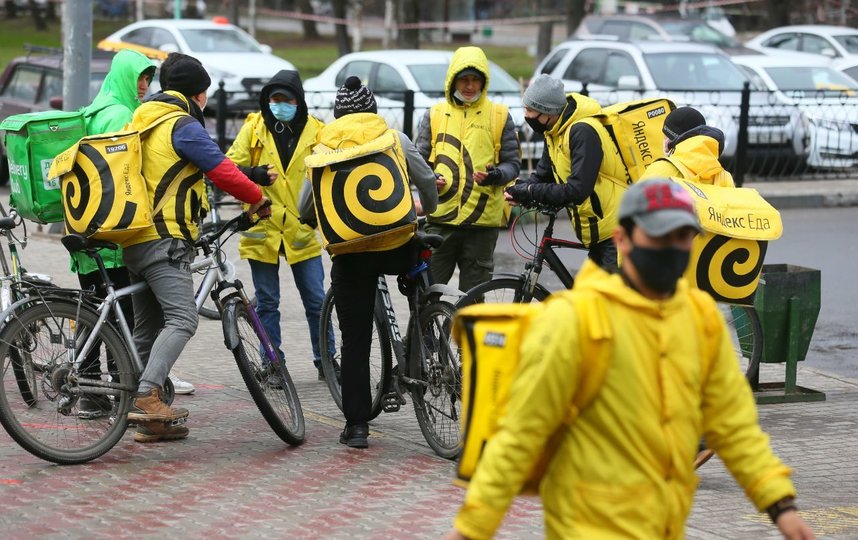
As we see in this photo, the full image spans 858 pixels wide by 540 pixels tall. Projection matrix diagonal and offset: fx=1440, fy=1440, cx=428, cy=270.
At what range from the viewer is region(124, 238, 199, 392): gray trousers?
266 inches

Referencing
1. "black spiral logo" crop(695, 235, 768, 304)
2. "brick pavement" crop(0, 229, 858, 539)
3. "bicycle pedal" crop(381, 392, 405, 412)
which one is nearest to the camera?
"brick pavement" crop(0, 229, 858, 539)

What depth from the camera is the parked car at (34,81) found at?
716 inches

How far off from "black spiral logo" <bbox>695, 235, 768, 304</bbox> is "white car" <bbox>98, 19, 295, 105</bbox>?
17.2 metres

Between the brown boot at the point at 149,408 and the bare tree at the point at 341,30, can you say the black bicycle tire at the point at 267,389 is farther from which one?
the bare tree at the point at 341,30

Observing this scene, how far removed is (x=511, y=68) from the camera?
145ft

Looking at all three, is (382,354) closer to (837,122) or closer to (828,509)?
(828,509)

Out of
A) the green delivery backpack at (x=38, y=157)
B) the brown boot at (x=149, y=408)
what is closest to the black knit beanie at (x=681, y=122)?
the brown boot at (x=149, y=408)

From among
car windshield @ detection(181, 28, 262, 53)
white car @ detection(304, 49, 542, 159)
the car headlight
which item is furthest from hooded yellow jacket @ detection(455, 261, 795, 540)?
car windshield @ detection(181, 28, 262, 53)

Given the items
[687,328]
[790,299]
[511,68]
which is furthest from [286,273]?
[511,68]

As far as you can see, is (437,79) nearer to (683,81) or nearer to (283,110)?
(683,81)

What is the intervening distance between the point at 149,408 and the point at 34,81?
12.8 metres

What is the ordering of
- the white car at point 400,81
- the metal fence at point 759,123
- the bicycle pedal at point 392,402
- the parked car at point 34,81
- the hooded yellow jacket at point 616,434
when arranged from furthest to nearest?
1. the white car at point 400,81
2. the parked car at point 34,81
3. the metal fence at point 759,123
4. the bicycle pedal at point 392,402
5. the hooded yellow jacket at point 616,434

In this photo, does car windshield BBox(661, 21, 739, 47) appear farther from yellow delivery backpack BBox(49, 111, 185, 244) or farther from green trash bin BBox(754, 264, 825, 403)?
yellow delivery backpack BBox(49, 111, 185, 244)

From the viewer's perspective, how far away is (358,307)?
694 centimetres
